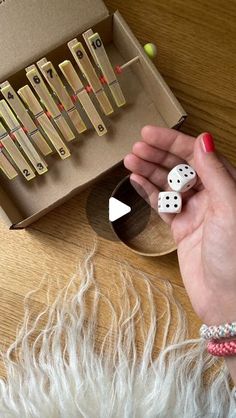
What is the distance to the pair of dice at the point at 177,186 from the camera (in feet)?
2.53

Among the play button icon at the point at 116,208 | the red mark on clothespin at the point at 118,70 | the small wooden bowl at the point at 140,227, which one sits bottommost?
the small wooden bowl at the point at 140,227

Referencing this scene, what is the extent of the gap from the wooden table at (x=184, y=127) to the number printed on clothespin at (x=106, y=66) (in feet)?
0.34

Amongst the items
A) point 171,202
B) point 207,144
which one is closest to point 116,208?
point 171,202

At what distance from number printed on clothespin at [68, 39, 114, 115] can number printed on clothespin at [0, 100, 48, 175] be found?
0.41 feet

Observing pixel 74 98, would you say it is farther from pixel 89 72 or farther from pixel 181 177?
pixel 181 177

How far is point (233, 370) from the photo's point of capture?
29.5 inches

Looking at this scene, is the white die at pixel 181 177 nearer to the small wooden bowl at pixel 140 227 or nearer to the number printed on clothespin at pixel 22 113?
the small wooden bowl at pixel 140 227

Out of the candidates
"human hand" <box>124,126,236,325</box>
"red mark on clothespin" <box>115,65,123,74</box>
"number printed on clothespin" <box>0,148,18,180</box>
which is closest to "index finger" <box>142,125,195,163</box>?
"human hand" <box>124,126,236,325</box>

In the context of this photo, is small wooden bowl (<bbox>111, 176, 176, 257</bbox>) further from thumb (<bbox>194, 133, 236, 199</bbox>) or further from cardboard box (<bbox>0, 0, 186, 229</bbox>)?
thumb (<bbox>194, 133, 236, 199</bbox>)

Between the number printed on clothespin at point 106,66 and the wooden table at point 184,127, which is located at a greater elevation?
the number printed on clothespin at point 106,66

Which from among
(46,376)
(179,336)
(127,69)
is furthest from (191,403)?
(127,69)

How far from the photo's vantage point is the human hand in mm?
693
